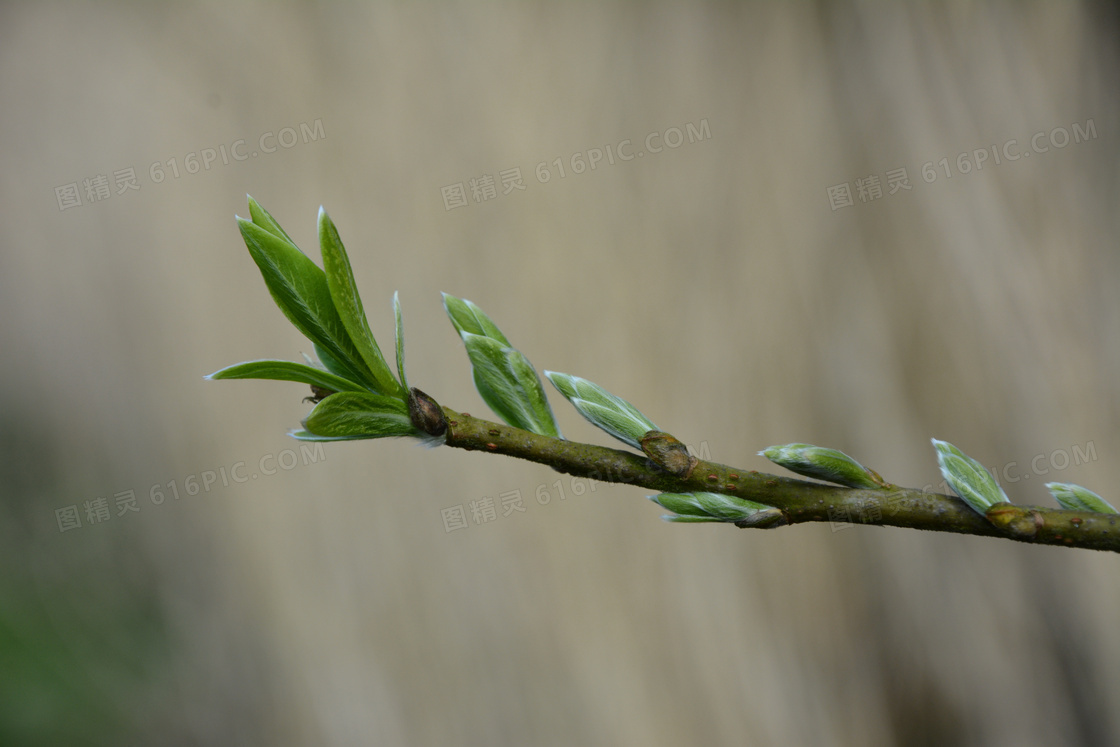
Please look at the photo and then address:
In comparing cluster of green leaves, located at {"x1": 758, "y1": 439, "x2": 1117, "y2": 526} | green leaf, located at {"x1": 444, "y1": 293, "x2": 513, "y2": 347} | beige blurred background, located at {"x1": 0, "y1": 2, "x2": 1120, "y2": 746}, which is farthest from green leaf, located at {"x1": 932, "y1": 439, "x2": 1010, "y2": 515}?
beige blurred background, located at {"x1": 0, "y1": 2, "x2": 1120, "y2": 746}

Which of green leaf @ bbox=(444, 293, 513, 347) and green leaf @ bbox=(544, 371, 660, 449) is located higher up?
green leaf @ bbox=(444, 293, 513, 347)

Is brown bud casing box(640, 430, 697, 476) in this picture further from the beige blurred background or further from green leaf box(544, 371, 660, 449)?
the beige blurred background

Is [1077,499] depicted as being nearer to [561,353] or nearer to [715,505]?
[715,505]

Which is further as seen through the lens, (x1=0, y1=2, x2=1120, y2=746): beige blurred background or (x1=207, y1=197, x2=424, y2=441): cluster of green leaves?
(x1=0, y1=2, x2=1120, y2=746): beige blurred background

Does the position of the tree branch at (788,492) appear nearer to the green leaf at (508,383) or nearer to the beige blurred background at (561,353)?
the green leaf at (508,383)

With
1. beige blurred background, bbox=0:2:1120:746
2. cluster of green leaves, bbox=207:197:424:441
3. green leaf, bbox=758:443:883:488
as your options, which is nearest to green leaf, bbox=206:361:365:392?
cluster of green leaves, bbox=207:197:424:441

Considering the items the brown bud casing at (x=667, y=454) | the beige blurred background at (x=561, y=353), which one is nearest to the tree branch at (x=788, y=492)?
the brown bud casing at (x=667, y=454)

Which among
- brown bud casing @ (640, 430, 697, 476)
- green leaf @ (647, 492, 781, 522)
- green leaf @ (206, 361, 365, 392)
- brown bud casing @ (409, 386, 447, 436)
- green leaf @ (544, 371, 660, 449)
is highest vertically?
green leaf @ (206, 361, 365, 392)
